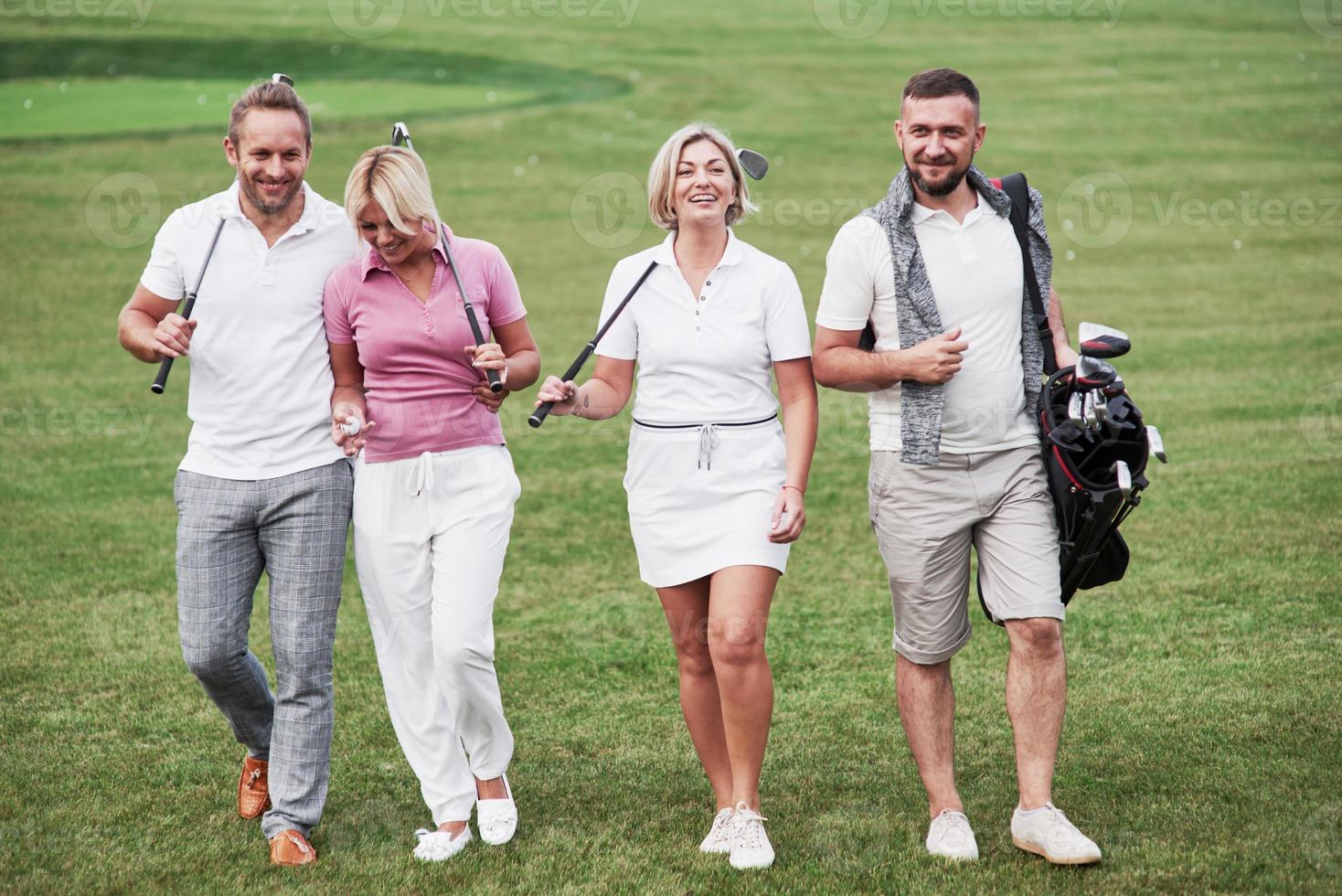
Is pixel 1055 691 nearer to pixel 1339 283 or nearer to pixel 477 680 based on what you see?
pixel 477 680

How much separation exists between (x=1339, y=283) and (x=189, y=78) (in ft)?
63.1

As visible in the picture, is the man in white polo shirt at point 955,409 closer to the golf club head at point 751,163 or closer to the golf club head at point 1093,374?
the golf club head at point 1093,374

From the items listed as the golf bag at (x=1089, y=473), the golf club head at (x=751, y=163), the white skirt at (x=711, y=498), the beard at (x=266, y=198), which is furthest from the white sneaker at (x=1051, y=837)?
the beard at (x=266, y=198)

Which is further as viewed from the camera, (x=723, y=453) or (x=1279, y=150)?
(x=1279, y=150)

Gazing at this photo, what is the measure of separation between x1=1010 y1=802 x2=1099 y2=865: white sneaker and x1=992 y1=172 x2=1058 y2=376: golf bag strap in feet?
4.52

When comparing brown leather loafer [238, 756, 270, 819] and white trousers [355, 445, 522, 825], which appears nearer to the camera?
white trousers [355, 445, 522, 825]

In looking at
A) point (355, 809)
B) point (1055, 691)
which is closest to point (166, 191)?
point (355, 809)

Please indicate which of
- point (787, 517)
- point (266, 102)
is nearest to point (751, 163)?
A: point (787, 517)

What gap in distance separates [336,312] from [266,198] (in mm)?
420

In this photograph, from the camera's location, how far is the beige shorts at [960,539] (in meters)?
4.54

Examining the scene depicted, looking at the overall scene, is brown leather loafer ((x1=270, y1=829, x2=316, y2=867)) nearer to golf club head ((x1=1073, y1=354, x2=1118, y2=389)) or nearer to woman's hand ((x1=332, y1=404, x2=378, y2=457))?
woman's hand ((x1=332, y1=404, x2=378, y2=457))

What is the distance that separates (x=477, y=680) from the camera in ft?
15.5

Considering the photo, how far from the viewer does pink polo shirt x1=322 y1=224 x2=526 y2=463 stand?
4.69 m

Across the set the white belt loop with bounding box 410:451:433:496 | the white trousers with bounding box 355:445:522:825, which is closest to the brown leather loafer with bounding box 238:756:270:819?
the white trousers with bounding box 355:445:522:825
